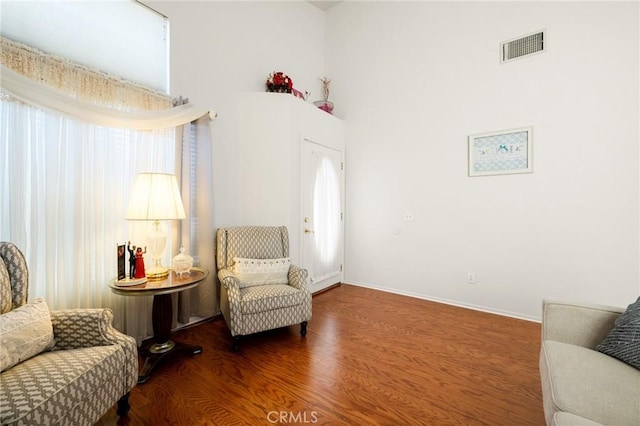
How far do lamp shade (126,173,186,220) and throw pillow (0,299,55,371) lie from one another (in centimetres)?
73

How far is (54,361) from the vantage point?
127 centimetres

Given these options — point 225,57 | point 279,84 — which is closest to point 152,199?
point 225,57

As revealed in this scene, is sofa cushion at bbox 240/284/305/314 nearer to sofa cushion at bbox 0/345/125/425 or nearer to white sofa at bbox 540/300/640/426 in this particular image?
sofa cushion at bbox 0/345/125/425

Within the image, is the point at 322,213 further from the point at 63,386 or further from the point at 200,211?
the point at 63,386

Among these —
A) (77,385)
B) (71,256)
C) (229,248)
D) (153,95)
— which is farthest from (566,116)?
(71,256)

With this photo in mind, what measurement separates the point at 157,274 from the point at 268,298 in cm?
85

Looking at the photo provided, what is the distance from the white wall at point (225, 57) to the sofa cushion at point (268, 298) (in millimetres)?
963

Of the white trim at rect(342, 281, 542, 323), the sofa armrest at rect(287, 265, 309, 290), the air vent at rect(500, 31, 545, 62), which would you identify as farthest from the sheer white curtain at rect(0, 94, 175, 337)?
the air vent at rect(500, 31, 545, 62)

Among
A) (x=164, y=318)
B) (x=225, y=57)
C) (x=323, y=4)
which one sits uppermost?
(x=323, y=4)

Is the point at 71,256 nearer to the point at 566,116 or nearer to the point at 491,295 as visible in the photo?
the point at 491,295

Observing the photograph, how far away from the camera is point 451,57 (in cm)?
336

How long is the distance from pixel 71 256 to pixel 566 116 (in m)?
4.38

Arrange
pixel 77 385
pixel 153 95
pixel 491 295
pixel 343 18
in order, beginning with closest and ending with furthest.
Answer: pixel 77 385
pixel 153 95
pixel 491 295
pixel 343 18

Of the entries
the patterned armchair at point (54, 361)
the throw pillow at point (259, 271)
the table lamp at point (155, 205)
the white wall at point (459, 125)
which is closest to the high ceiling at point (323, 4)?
the white wall at point (459, 125)
